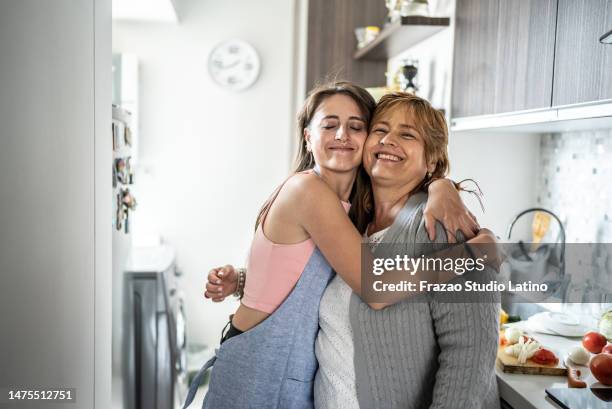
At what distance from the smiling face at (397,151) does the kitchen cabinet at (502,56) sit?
420 millimetres

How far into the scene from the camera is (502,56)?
179 cm

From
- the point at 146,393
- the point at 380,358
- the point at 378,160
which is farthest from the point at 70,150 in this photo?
the point at 146,393

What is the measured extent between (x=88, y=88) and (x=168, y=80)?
269 cm

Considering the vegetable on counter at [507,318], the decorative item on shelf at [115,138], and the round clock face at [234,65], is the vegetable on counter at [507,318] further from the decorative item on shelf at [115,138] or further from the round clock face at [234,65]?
the round clock face at [234,65]

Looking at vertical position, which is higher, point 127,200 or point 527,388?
point 127,200

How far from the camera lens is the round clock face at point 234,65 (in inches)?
153

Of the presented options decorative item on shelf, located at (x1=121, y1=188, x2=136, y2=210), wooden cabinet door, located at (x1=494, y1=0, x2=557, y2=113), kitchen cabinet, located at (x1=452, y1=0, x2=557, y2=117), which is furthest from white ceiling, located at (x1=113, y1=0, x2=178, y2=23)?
Result: wooden cabinet door, located at (x1=494, y1=0, x2=557, y2=113)

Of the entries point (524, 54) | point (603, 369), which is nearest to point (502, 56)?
point (524, 54)

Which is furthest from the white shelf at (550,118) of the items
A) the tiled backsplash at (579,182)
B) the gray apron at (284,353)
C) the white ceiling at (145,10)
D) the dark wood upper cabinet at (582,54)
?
the white ceiling at (145,10)

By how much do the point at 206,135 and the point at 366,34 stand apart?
4.32 feet

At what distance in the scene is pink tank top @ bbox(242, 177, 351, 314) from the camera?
140 cm

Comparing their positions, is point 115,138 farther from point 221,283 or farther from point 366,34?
point 366,34

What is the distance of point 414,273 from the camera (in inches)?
47.2

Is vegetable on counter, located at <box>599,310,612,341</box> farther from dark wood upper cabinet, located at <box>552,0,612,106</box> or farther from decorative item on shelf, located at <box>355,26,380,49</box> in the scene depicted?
decorative item on shelf, located at <box>355,26,380,49</box>
